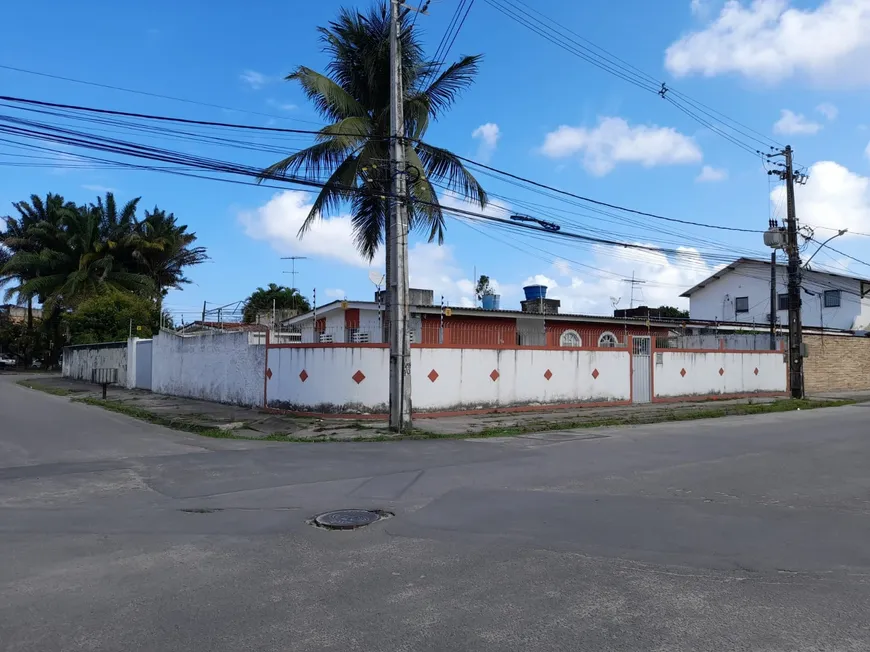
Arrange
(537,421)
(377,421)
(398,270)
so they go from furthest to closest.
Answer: (537,421) → (377,421) → (398,270)

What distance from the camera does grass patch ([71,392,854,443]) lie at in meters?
14.6

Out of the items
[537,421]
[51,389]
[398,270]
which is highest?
[398,270]

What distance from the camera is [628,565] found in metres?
5.43

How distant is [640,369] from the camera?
24.0 metres

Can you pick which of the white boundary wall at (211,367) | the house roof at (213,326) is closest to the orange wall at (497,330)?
the white boundary wall at (211,367)

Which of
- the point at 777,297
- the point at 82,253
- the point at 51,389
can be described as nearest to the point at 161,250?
the point at 82,253

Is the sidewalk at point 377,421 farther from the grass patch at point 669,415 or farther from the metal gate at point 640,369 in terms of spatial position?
the metal gate at point 640,369

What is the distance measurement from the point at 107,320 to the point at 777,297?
45441 mm

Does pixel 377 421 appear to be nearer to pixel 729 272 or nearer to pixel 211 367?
pixel 211 367

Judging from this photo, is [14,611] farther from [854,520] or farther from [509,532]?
[854,520]

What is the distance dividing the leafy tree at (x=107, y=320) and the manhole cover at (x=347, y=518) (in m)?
36.7

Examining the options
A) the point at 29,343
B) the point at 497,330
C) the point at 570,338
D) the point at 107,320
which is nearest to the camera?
the point at 497,330

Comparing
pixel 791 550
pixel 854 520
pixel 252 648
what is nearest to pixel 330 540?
pixel 252 648

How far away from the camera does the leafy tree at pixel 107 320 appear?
135ft
